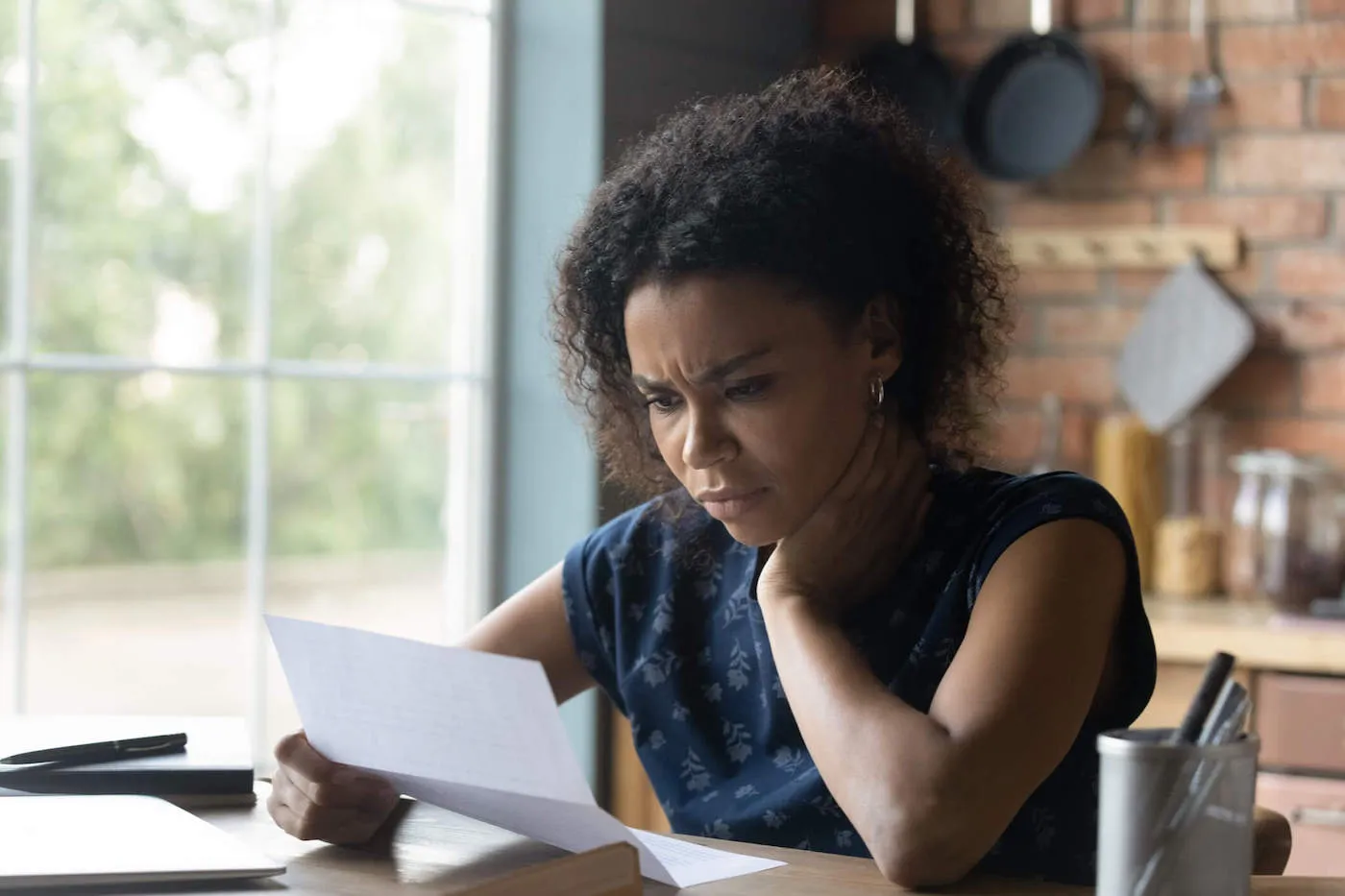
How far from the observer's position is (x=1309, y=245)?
2.99 metres

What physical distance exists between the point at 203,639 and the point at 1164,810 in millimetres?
11084

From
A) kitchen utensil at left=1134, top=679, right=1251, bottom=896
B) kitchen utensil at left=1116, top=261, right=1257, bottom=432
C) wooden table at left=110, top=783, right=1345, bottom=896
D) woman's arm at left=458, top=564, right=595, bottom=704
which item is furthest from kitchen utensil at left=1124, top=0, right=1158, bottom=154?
kitchen utensil at left=1134, top=679, right=1251, bottom=896

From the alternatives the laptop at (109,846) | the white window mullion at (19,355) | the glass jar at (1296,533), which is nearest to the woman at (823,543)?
the laptop at (109,846)

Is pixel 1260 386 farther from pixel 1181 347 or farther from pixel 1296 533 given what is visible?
pixel 1296 533

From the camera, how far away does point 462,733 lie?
1076mm

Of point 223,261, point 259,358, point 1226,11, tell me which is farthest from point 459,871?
point 223,261

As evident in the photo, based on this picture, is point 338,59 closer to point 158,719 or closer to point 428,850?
point 158,719

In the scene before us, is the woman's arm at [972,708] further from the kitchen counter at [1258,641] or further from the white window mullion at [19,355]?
the white window mullion at [19,355]

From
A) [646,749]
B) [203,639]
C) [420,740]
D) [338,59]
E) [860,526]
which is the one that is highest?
[338,59]

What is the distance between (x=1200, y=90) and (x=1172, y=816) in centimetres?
244

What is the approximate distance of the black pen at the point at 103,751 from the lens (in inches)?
51.3

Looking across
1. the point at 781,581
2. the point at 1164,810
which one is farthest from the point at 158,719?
the point at 1164,810

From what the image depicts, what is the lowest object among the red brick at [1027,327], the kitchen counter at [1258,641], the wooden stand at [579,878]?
the kitchen counter at [1258,641]

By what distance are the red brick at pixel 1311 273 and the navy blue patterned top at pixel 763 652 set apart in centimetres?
171
